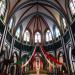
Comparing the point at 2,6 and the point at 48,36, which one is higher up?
the point at 2,6

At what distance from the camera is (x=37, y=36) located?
28094 millimetres

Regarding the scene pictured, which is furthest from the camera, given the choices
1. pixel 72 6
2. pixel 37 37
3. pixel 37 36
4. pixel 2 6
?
pixel 37 36

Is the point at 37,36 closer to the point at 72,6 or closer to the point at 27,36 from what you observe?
the point at 27,36

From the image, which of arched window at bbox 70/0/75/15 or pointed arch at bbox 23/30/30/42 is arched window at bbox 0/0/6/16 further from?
arched window at bbox 70/0/75/15

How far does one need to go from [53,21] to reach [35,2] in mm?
4876

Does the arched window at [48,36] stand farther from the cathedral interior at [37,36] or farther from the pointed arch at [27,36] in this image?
the pointed arch at [27,36]

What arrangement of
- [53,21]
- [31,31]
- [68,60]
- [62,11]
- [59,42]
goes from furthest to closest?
[31,31], [53,21], [59,42], [62,11], [68,60]

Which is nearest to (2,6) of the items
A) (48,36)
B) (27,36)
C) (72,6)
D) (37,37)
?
(27,36)

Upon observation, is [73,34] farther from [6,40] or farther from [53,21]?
[6,40]

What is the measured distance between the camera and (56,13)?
82.1 ft

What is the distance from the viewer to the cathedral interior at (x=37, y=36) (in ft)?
63.1

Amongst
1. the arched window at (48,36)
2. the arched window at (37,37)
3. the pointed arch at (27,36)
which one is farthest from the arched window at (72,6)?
the pointed arch at (27,36)

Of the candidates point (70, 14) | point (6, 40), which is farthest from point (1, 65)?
point (70, 14)

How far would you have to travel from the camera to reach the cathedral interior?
19.2 metres
